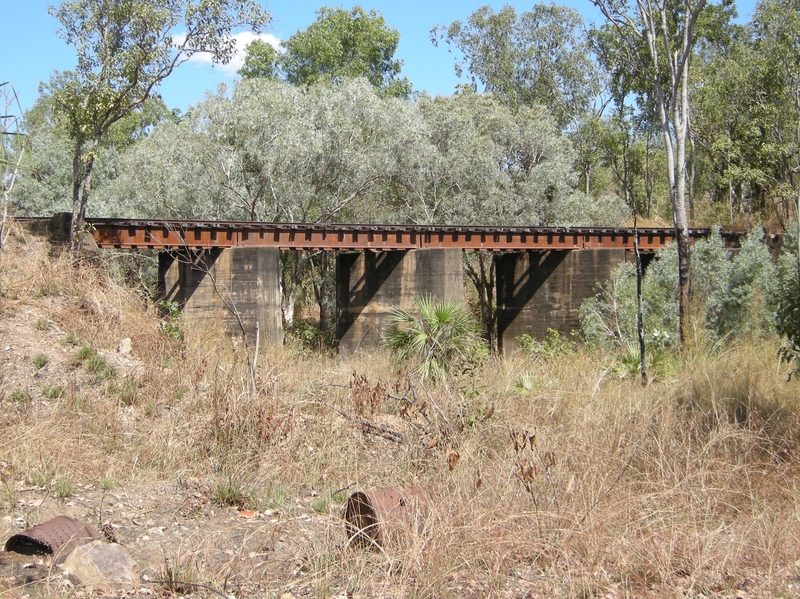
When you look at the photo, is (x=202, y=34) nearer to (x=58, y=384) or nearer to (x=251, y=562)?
(x=58, y=384)

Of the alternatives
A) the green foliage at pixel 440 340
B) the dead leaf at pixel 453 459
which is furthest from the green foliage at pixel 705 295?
the dead leaf at pixel 453 459

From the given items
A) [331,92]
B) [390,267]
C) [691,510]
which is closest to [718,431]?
[691,510]

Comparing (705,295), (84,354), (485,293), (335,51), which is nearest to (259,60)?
(335,51)

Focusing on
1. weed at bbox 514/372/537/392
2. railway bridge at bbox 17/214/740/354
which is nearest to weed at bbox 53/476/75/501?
weed at bbox 514/372/537/392

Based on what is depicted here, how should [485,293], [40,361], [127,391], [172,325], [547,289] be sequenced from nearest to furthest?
[127,391]
[40,361]
[172,325]
[547,289]
[485,293]

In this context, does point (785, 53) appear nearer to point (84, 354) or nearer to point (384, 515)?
point (84, 354)

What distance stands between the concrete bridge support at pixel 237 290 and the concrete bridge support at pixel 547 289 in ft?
27.5

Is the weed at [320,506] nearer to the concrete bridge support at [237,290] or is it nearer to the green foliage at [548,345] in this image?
the green foliage at [548,345]

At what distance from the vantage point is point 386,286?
1014 inches

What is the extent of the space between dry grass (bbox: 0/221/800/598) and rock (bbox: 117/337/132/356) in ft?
0.60

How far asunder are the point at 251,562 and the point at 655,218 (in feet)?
117

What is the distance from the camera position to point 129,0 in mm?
17859

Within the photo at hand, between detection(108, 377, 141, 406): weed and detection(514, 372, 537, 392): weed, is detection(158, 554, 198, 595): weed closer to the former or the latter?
detection(514, 372, 537, 392): weed

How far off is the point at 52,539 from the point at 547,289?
2324 centimetres
